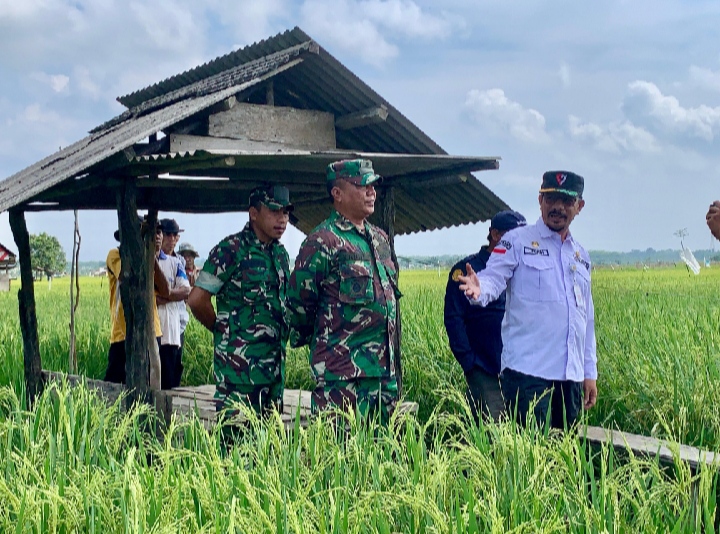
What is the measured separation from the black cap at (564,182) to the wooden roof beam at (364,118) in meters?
2.68

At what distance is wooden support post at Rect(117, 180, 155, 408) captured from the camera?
5.99 meters

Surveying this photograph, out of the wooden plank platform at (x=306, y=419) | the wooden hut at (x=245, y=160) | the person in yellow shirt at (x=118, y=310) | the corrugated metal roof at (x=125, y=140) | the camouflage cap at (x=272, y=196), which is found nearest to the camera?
the wooden plank platform at (x=306, y=419)

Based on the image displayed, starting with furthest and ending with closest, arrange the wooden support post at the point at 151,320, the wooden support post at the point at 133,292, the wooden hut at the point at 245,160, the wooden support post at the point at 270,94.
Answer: the wooden support post at the point at 270,94
the wooden support post at the point at 151,320
the wooden support post at the point at 133,292
the wooden hut at the point at 245,160

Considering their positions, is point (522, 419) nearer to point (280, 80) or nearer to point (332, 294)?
point (332, 294)

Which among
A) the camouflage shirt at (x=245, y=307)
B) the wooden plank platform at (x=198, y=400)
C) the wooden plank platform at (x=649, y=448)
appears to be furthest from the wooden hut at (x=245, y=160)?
the wooden plank platform at (x=649, y=448)

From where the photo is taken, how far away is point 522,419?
13.3ft

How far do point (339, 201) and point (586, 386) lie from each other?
1.55 m

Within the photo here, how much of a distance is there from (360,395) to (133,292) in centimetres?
258

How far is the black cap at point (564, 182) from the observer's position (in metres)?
4.00

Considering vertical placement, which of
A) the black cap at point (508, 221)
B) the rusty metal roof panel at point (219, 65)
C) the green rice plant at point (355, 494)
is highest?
the rusty metal roof panel at point (219, 65)

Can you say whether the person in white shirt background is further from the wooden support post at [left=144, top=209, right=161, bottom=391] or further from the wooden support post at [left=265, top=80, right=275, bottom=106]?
the wooden support post at [left=265, top=80, right=275, bottom=106]

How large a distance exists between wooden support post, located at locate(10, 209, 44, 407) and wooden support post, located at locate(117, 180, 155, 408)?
153cm

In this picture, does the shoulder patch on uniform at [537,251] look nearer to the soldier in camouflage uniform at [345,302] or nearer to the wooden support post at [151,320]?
the soldier in camouflage uniform at [345,302]

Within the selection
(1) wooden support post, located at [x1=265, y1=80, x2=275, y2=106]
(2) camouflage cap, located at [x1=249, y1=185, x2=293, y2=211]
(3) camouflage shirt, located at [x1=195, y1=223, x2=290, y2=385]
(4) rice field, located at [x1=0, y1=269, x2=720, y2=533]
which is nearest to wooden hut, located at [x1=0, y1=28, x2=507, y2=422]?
(1) wooden support post, located at [x1=265, y1=80, x2=275, y2=106]
